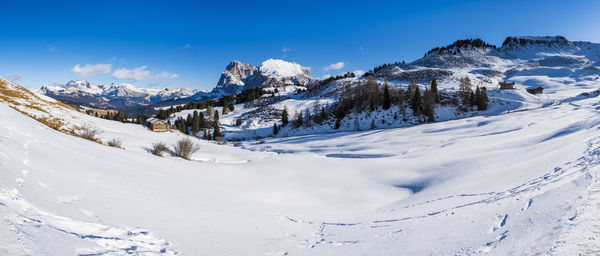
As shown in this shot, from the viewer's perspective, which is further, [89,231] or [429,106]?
[429,106]

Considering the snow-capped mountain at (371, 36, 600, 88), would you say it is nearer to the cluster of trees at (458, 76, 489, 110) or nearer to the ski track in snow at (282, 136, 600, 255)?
the cluster of trees at (458, 76, 489, 110)

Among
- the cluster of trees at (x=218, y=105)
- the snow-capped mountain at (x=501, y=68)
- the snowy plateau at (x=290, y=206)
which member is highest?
the snow-capped mountain at (x=501, y=68)

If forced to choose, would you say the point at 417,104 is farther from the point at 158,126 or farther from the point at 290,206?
the point at 158,126

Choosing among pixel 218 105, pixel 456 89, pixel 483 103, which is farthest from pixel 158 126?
pixel 218 105

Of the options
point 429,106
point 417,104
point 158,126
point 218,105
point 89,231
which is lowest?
point 89,231

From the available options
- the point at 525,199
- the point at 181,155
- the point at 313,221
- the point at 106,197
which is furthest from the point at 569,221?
the point at 181,155

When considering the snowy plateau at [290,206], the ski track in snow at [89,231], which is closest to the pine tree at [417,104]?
the snowy plateau at [290,206]

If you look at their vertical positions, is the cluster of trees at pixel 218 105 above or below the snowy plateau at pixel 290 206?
above

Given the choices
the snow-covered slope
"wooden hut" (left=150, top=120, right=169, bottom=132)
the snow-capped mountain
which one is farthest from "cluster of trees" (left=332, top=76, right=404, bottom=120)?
the snow-covered slope

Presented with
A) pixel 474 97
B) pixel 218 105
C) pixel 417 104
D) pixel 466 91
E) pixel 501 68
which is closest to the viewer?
pixel 417 104

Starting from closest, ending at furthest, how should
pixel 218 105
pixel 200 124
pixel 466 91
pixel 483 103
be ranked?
pixel 483 103 < pixel 466 91 < pixel 200 124 < pixel 218 105

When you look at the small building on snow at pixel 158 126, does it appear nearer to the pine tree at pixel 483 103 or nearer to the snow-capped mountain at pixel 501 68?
the pine tree at pixel 483 103

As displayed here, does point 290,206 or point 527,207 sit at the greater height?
→ point 527,207

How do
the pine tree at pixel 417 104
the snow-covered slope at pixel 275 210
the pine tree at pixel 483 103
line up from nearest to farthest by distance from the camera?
the snow-covered slope at pixel 275 210 → the pine tree at pixel 483 103 → the pine tree at pixel 417 104
